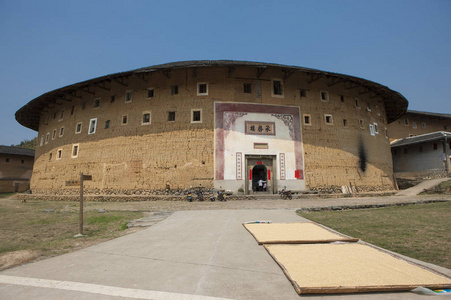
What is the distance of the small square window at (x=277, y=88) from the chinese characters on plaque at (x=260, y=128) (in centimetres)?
262

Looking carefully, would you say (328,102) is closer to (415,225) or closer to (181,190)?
(181,190)

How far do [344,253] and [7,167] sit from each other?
136 feet

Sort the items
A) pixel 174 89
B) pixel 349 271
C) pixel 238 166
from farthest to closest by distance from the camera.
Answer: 1. pixel 174 89
2. pixel 238 166
3. pixel 349 271

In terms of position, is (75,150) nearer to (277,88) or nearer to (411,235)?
(277,88)

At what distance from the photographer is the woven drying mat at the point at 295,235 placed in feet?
14.7

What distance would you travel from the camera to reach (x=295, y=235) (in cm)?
499

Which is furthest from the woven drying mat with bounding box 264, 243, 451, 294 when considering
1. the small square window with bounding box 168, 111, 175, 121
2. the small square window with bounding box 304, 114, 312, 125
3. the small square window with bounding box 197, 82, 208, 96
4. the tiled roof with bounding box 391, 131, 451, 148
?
the tiled roof with bounding box 391, 131, 451, 148

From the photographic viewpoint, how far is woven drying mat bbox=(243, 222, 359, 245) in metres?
4.47

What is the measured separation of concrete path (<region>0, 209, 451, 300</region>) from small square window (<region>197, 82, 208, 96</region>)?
15026mm

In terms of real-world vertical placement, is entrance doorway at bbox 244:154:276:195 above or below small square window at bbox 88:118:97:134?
below

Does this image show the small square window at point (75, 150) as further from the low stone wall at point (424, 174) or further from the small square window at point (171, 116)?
the low stone wall at point (424, 174)

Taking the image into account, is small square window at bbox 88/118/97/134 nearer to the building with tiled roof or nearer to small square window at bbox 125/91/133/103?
small square window at bbox 125/91/133/103

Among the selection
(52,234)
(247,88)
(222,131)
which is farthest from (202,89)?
(52,234)

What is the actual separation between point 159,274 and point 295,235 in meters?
2.96
